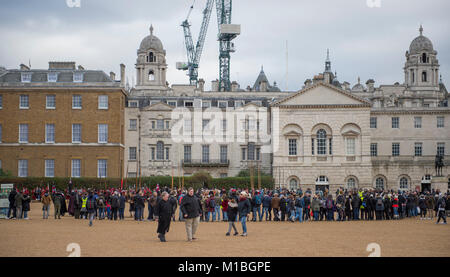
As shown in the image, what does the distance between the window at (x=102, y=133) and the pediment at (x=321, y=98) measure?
18.8m

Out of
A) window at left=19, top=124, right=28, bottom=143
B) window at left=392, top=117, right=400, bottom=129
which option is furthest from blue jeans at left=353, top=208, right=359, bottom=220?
window at left=19, top=124, right=28, bottom=143

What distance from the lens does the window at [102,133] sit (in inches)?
2292

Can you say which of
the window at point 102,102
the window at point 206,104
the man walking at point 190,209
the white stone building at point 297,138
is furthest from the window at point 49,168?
the man walking at point 190,209

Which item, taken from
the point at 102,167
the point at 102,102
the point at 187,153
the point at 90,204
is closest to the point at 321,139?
the point at 187,153

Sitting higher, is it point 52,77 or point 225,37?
point 225,37

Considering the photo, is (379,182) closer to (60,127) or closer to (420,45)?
(60,127)

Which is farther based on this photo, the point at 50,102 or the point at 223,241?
the point at 50,102

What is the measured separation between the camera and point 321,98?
60.5m

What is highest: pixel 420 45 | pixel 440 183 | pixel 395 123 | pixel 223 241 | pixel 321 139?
pixel 420 45

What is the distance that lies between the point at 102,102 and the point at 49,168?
9006 millimetres

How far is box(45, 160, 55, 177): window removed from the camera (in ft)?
189
